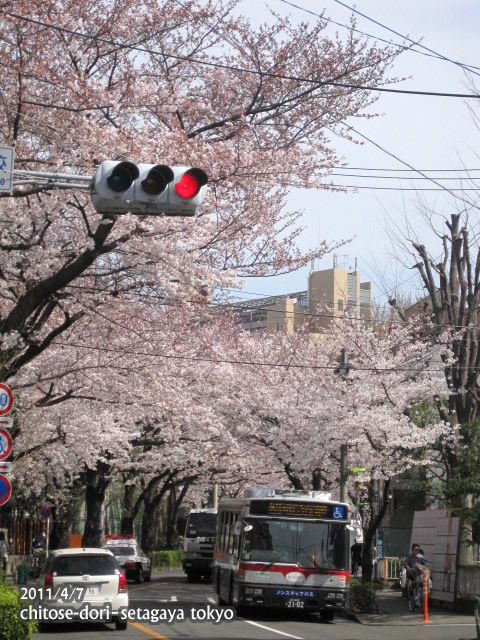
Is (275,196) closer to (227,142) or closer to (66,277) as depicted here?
(227,142)

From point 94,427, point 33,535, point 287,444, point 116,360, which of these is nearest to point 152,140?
point 116,360

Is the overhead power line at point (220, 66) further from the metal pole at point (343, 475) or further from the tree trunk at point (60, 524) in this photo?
the tree trunk at point (60, 524)

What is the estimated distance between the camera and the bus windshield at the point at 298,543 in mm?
19984

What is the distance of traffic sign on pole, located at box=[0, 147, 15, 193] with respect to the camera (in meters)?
10.5

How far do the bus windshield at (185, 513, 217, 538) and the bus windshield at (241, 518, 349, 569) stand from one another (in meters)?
18.9

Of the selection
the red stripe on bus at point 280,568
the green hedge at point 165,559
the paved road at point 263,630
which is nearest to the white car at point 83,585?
the paved road at point 263,630

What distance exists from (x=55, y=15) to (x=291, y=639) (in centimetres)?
1116

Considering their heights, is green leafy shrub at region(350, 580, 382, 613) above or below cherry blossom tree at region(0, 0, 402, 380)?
below

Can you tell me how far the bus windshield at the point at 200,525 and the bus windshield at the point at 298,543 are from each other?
18.9 metres

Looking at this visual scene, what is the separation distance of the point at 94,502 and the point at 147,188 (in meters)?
31.4

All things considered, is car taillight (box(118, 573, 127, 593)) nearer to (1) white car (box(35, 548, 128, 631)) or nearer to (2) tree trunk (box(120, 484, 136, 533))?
(1) white car (box(35, 548, 128, 631))

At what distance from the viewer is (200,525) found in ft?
129

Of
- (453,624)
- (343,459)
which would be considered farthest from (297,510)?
(343,459)

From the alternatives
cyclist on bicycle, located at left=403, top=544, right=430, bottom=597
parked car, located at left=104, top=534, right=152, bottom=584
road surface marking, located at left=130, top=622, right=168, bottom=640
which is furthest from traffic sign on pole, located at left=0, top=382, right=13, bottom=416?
parked car, located at left=104, top=534, right=152, bottom=584
